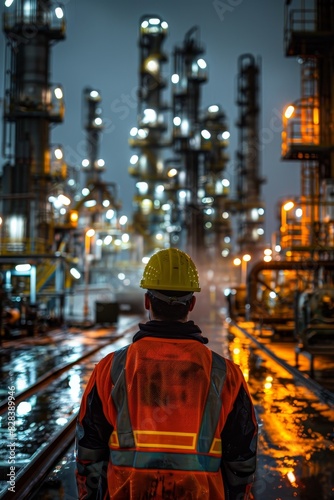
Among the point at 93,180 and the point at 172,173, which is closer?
the point at 172,173

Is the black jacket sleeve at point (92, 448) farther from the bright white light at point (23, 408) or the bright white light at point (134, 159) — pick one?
the bright white light at point (134, 159)

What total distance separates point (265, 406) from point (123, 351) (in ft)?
23.0

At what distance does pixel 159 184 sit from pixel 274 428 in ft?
172

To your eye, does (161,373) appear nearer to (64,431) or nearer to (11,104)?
(64,431)

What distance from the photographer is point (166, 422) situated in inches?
99.6

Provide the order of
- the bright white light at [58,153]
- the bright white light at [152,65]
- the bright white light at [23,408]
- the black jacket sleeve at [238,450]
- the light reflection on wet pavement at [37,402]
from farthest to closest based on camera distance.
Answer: the bright white light at [152,65], the bright white light at [58,153], the bright white light at [23,408], the light reflection on wet pavement at [37,402], the black jacket sleeve at [238,450]

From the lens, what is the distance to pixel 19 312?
69.8 feet

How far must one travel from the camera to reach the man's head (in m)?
2.83

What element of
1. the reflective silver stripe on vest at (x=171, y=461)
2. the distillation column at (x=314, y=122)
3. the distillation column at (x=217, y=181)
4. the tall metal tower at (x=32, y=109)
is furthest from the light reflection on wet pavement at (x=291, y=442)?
the distillation column at (x=217, y=181)

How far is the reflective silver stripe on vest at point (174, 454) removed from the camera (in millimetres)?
2488

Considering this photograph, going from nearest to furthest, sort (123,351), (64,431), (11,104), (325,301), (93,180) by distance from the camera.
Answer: (123,351), (64,431), (325,301), (11,104), (93,180)

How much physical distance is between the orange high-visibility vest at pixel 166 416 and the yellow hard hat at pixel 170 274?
31 cm

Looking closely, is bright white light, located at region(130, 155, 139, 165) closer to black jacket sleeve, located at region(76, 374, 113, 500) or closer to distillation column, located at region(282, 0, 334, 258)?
distillation column, located at region(282, 0, 334, 258)

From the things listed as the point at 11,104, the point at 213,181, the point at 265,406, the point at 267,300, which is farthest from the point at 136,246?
the point at 265,406
